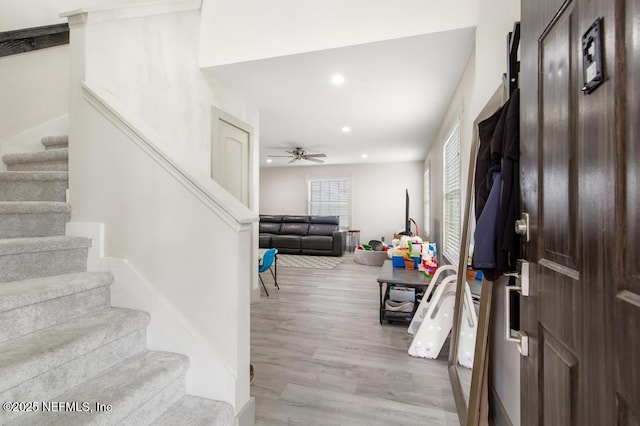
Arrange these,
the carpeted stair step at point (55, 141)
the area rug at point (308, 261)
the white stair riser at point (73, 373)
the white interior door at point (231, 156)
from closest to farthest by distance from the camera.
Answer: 1. the white stair riser at point (73, 373)
2. the carpeted stair step at point (55, 141)
3. the white interior door at point (231, 156)
4. the area rug at point (308, 261)

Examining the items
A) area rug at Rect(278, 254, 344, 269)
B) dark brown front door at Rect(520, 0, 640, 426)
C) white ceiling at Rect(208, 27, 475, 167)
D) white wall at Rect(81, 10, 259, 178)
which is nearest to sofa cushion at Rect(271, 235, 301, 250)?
area rug at Rect(278, 254, 344, 269)

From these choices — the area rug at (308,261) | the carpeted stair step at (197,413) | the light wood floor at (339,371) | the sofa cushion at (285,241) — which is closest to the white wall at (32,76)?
the carpeted stair step at (197,413)

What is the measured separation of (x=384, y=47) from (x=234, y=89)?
1.81 metres

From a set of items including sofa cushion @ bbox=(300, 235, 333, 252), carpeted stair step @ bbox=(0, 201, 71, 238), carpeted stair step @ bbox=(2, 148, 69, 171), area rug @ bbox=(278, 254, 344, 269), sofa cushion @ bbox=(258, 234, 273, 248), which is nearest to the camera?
carpeted stair step @ bbox=(0, 201, 71, 238)

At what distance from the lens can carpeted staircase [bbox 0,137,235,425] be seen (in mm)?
1021

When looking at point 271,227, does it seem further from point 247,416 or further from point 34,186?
point 247,416

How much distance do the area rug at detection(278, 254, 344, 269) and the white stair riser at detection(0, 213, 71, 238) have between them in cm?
449

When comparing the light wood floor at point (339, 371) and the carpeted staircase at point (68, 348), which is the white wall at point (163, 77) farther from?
the light wood floor at point (339, 371)

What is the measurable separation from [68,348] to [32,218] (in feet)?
3.13

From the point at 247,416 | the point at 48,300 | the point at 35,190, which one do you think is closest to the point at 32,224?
the point at 35,190

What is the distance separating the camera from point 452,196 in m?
3.46

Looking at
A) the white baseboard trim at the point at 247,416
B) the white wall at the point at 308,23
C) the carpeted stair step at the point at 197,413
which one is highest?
the white wall at the point at 308,23

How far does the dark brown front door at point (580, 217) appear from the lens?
48 centimetres

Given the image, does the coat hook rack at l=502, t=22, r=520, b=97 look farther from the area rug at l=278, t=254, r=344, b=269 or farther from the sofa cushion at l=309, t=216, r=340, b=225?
the sofa cushion at l=309, t=216, r=340, b=225
